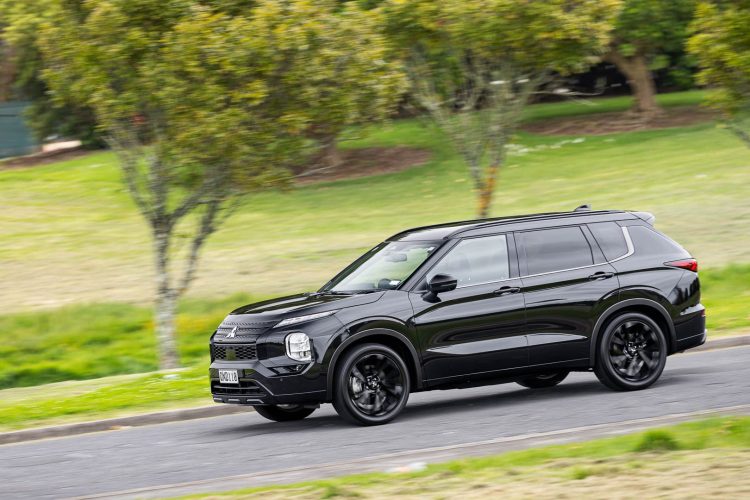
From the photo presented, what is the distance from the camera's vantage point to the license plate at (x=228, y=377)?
36.5ft

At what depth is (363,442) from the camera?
33.6 feet

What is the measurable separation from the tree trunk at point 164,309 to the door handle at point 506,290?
7.33m

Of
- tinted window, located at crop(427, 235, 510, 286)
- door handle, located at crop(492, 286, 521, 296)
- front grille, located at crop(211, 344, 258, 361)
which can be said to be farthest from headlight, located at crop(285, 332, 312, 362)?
door handle, located at crop(492, 286, 521, 296)

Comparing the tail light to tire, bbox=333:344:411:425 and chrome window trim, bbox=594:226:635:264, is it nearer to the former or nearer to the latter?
chrome window trim, bbox=594:226:635:264

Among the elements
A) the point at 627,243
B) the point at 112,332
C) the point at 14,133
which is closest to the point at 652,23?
the point at 14,133

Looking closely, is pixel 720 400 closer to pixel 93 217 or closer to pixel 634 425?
pixel 634 425

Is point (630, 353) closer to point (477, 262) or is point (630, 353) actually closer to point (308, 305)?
point (477, 262)

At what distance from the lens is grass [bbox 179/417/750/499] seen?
23.8 feet

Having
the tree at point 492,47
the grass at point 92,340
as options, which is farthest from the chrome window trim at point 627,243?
the grass at point 92,340

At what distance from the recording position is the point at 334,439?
417 inches

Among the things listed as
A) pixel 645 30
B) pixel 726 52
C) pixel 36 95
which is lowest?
pixel 726 52

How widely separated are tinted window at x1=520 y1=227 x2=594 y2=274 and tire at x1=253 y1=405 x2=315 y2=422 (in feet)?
8.43

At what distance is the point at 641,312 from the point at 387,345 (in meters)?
2.73

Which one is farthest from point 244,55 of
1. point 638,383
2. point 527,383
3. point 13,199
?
point 13,199
